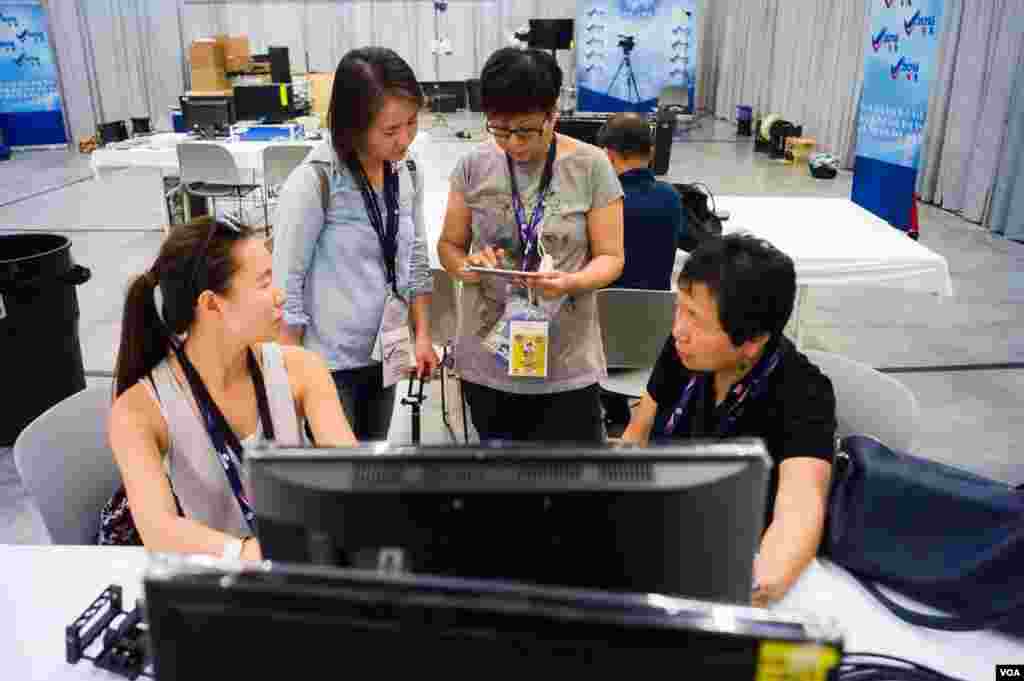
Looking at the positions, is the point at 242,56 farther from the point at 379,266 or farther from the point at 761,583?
the point at 761,583

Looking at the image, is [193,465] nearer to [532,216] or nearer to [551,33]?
[532,216]

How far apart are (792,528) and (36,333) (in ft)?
10.1

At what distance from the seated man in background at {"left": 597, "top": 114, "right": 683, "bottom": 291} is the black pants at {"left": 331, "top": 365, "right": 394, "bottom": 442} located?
3.78 ft

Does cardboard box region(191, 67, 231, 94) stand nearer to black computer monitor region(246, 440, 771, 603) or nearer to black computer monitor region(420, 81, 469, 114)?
black computer monitor region(420, 81, 469, 114)

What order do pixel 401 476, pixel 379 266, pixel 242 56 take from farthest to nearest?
pixel 242 56 → pixel 379 266 → pixel 401 476

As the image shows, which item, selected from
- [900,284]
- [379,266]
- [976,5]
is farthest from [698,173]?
[379,266]

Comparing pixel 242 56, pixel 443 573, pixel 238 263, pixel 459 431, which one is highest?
pixel 242 56

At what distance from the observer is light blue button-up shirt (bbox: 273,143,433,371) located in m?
1.80

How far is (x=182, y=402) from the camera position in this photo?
1.43m

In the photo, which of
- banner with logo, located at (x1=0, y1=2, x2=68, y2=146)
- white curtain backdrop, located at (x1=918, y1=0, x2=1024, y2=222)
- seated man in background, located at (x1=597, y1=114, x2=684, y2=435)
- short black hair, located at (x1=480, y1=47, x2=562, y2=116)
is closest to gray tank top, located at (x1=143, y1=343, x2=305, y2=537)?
short black hair, located at (x1=480, y1=47, x2=562, y2=116)

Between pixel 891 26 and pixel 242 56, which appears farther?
pixel 242 56

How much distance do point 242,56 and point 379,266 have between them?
9.13 metres

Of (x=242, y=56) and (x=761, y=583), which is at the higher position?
(x=242, y=56)

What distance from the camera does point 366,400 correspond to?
2023 mm
